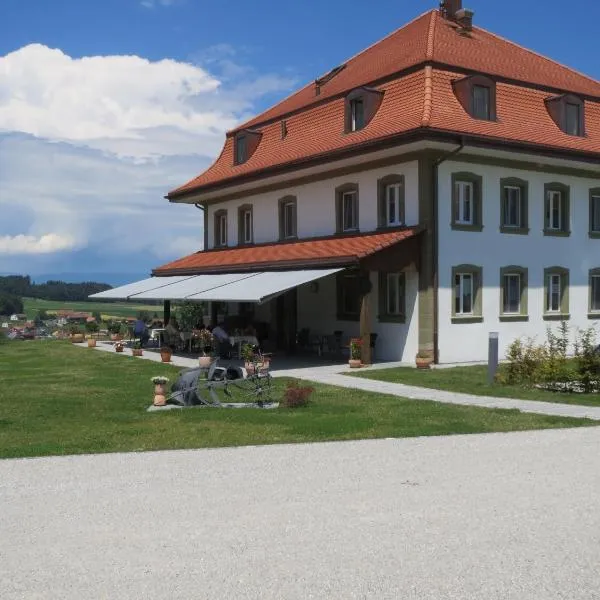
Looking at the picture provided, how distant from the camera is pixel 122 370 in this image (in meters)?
18.0

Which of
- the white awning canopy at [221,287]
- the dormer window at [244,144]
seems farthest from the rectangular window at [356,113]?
the dormer window at [244,144]

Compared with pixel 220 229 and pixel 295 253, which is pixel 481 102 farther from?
pixel 220 229

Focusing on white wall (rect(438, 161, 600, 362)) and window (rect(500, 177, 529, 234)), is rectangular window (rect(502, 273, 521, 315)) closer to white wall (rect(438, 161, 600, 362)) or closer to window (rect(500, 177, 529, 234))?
white wall (rect(438, 161, 600, 362))

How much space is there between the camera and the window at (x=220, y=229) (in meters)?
28.7

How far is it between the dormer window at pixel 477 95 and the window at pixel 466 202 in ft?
5.55

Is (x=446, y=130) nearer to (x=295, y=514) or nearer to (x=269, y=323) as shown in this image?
(x=269, y=323)

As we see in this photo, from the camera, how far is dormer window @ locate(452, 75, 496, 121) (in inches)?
813

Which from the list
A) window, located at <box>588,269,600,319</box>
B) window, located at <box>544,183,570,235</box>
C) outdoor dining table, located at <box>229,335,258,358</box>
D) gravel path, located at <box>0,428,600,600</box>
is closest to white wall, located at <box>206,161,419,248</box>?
outdoor dining table, located at <box>229,335,258,358</box>

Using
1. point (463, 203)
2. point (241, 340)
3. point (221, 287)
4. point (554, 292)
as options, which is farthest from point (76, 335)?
point (554, 292)

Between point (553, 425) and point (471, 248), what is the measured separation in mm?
10602

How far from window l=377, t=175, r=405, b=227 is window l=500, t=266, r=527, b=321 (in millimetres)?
3255

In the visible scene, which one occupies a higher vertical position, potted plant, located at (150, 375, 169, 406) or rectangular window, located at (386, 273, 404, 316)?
rectangular window, located at (386, 273, 404, 316)

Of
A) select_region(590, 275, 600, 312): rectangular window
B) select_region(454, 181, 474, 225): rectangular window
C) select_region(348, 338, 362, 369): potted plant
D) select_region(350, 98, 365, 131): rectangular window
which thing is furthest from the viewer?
select_region(590, 275, 600, 312): rectangular window

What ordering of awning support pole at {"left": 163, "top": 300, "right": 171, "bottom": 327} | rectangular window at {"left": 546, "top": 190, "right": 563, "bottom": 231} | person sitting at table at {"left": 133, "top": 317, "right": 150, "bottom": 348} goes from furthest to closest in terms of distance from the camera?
awning support pole at {"left": 163, "top": 300, "right": 171, "bottom": 327} → person sitting at table at {"left": 133, "top": 317, "right": 150, "bottom": 348} → rectangular window at {"left": 546, "top": 190, "right": 563, "bottom": 231}
